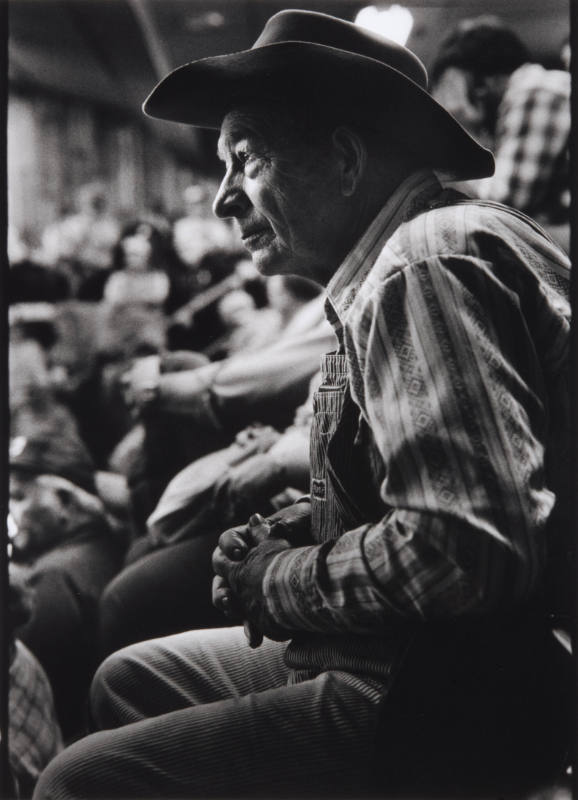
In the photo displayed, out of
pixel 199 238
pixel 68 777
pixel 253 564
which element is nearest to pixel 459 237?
pixel 253 564

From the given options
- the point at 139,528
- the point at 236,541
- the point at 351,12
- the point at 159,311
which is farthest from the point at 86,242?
the point at 236,541

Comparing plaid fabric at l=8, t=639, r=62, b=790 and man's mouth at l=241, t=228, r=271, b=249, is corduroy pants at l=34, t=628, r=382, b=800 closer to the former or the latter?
plaid fabric at l=8, t=639, r=62, b=790

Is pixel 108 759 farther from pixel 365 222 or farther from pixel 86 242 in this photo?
pixel 86 242

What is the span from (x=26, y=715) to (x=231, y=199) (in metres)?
0.76

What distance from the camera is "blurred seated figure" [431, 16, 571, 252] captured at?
136 centimetres

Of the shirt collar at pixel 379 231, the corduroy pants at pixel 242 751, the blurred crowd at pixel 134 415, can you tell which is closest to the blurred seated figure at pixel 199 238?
the blurred crowd at pixel 134 415

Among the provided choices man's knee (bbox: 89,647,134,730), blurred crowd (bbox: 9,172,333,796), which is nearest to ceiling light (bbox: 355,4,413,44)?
blurred crowd (bbox: 9,172,333,796)

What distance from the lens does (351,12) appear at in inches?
44.6

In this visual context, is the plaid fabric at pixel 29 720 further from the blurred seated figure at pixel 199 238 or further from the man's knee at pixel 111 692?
the blurred seated figure at pixel 199 238

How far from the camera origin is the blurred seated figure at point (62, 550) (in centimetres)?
125

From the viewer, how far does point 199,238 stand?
151cm

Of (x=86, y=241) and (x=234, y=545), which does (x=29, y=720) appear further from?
(x=86, y=241)

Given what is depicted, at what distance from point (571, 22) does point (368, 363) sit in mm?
592

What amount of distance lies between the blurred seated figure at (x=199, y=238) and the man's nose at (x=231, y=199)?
0.40 meters
